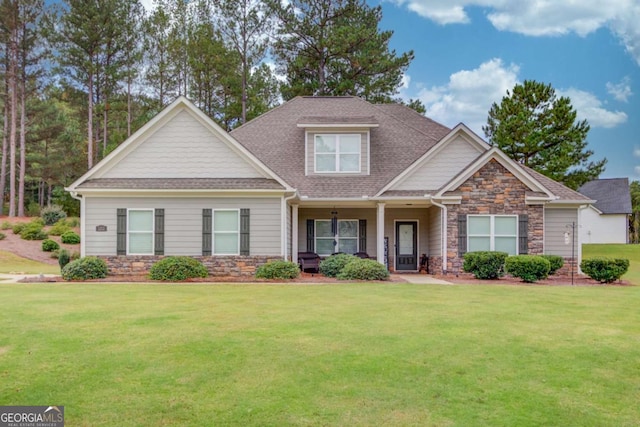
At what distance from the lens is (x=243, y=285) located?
46.0ft

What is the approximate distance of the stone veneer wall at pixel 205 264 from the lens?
16.8 metres

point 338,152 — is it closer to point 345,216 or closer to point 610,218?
point 345,216

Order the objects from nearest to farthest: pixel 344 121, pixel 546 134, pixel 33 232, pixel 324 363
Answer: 1. pixel 324 363
2. pixel 344 121
3. pixel 546 134
4. pixel 33 232

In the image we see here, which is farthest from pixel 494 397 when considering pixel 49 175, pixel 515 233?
pixel 49 175

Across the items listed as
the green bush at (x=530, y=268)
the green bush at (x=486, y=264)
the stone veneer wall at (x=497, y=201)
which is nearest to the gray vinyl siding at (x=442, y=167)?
the stone veneer wall at (x=497, y=201)

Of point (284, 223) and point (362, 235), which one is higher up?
point (284, 223)

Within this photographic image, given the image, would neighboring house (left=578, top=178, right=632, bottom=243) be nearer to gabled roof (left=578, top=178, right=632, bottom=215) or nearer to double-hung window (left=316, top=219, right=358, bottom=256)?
gabled roof (left=578, top=178, right=632, bottom=215)

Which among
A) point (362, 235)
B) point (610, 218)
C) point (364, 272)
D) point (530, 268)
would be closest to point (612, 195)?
point (610, 218)

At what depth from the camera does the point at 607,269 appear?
49.6 ft

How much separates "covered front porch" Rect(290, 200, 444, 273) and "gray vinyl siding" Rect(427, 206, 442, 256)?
0.40 ft

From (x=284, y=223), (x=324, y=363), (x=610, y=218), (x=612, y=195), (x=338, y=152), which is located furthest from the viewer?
(x=612, y=195)

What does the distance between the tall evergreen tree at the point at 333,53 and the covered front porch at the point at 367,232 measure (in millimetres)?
13189

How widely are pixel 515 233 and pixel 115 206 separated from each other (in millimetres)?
13680

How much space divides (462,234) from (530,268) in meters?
2.87
